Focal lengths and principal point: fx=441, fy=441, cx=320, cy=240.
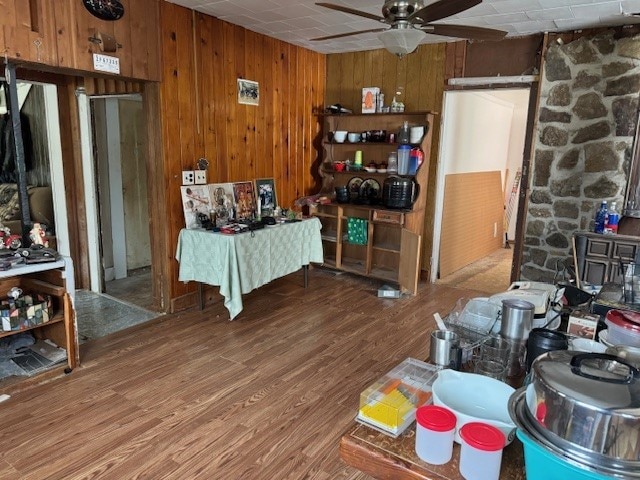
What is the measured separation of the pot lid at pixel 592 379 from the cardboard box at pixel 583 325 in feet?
1.93

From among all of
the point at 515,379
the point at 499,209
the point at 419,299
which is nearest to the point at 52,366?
the point at 515,379

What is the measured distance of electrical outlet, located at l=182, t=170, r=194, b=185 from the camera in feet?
12.4

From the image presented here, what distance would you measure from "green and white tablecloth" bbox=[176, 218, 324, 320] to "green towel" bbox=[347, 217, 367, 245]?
3.01 feet

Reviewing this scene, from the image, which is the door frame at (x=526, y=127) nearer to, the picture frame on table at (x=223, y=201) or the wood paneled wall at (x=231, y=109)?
the wood paneled wall at (x=231, y=109)

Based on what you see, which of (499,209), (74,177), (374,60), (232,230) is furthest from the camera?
(499,209)

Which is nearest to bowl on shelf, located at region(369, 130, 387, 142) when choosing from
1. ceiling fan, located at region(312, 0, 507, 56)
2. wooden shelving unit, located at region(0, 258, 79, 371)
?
ceiling fan, located at region(312, 0, 507, 56)

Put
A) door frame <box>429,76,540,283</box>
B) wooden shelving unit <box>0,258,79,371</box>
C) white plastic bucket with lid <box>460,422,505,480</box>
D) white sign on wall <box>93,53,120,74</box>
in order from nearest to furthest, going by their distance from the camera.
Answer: white plastic bucket with lid <box>460,422,505,480</box>, wooden shelving unit <box>0,258,79,371</box>, white sign on wall <box>93,53,120,74</box>, door frame <box>429,76,540,283</box>

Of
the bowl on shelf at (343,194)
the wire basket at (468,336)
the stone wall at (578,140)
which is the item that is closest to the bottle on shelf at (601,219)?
the stone wall at (578,140)

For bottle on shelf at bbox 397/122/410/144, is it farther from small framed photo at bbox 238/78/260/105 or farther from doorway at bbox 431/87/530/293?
small framed photo at bbox 238/78/260/105

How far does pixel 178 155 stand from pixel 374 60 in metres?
2.52

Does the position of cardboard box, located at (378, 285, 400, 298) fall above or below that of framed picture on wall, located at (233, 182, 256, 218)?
below

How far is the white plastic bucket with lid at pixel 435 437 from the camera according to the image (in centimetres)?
97

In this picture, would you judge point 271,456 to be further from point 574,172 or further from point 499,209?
point 499,209

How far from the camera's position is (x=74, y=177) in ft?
13.6
